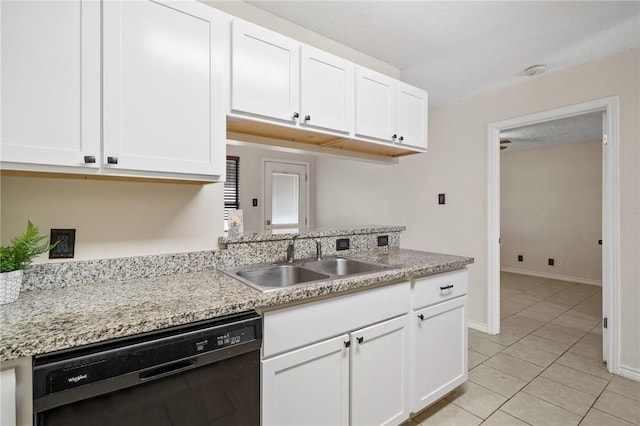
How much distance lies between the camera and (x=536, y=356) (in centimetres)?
258

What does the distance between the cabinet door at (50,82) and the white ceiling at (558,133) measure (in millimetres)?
4112

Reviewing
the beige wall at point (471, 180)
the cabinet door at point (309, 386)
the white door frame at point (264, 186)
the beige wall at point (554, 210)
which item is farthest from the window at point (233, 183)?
the beige wall at point (554, 210)

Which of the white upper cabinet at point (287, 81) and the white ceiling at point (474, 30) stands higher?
the white ceiling at point (474, 30)

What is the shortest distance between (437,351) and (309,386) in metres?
0.90

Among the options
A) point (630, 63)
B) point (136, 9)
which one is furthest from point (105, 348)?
point (630, 63)

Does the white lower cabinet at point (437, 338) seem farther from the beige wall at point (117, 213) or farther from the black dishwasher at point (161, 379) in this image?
the beige wall at point (117, 213)

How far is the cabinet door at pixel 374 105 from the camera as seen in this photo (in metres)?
1.99

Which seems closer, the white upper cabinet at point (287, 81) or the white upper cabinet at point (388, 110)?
the white upper cabinet at point (287, 81)

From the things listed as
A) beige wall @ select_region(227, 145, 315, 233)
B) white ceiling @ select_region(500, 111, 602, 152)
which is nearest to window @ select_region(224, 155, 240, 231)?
beige wall @ select_region(227, 145, 315, 233)

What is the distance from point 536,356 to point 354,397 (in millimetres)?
2034

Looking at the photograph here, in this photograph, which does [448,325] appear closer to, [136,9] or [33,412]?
[33,412]

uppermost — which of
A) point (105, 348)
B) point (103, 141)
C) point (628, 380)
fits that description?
point (103, 141)

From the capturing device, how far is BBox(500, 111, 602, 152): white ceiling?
3.94 m

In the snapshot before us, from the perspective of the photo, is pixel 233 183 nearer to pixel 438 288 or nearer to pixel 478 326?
pixel 438 288
